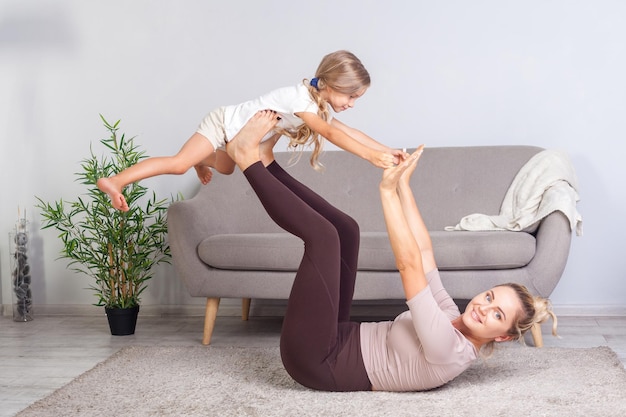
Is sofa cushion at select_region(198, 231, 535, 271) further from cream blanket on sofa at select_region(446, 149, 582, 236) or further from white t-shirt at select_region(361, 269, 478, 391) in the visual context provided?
white t-shirt at select_region(361, 269, 478, 391)

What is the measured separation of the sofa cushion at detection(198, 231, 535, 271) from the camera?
3.29 metres

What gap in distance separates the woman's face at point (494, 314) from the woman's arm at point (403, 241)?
7.6 inches

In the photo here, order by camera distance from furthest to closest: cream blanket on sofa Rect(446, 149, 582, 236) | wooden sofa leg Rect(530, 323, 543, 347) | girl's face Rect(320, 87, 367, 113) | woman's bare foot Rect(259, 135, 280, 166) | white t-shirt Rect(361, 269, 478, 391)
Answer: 1. cream blanket on sofa Rect(446, 149, 582, 236)
2. wooden sofa leg Rect(530, 323, 543, 347)
3. woman's bare foot Rect(259, 135, 280, 166)
4. girl's face Rect(320, 87, 367, 113)
5. white t-shirt Rect(361, 269, 478, 391)

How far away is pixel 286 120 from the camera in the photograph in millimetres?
2812

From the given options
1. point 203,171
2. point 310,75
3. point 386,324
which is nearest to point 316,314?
point 386,324

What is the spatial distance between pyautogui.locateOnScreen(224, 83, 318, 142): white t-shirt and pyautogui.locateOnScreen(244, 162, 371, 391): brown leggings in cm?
32

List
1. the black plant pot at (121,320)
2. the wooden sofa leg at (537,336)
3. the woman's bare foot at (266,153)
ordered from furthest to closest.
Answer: the black plant pot at (121,320), the wooden sofa leg at (537,336), the woman's bare foot at (266,153)

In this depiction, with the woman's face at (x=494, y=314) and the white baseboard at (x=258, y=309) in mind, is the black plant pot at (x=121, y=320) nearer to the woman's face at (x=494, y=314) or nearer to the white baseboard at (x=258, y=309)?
the white baseboard at (x=258, y=309)

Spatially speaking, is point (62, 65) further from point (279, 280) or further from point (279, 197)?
point (279, 197)

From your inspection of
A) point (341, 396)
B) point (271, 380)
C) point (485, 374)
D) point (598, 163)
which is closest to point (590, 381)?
point (485, 374)

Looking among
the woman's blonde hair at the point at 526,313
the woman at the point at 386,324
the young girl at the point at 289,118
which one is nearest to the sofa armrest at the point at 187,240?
the young girl at the point at 289,118

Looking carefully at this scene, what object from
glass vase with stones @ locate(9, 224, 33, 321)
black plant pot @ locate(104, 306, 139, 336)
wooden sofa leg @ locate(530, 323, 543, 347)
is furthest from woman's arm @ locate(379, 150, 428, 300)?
glass vase with stones @ locate(9, 224, 33, 321)

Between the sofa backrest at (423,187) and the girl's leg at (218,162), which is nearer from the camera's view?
the girl's leg at (218,162)

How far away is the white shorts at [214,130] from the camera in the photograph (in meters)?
2.79
